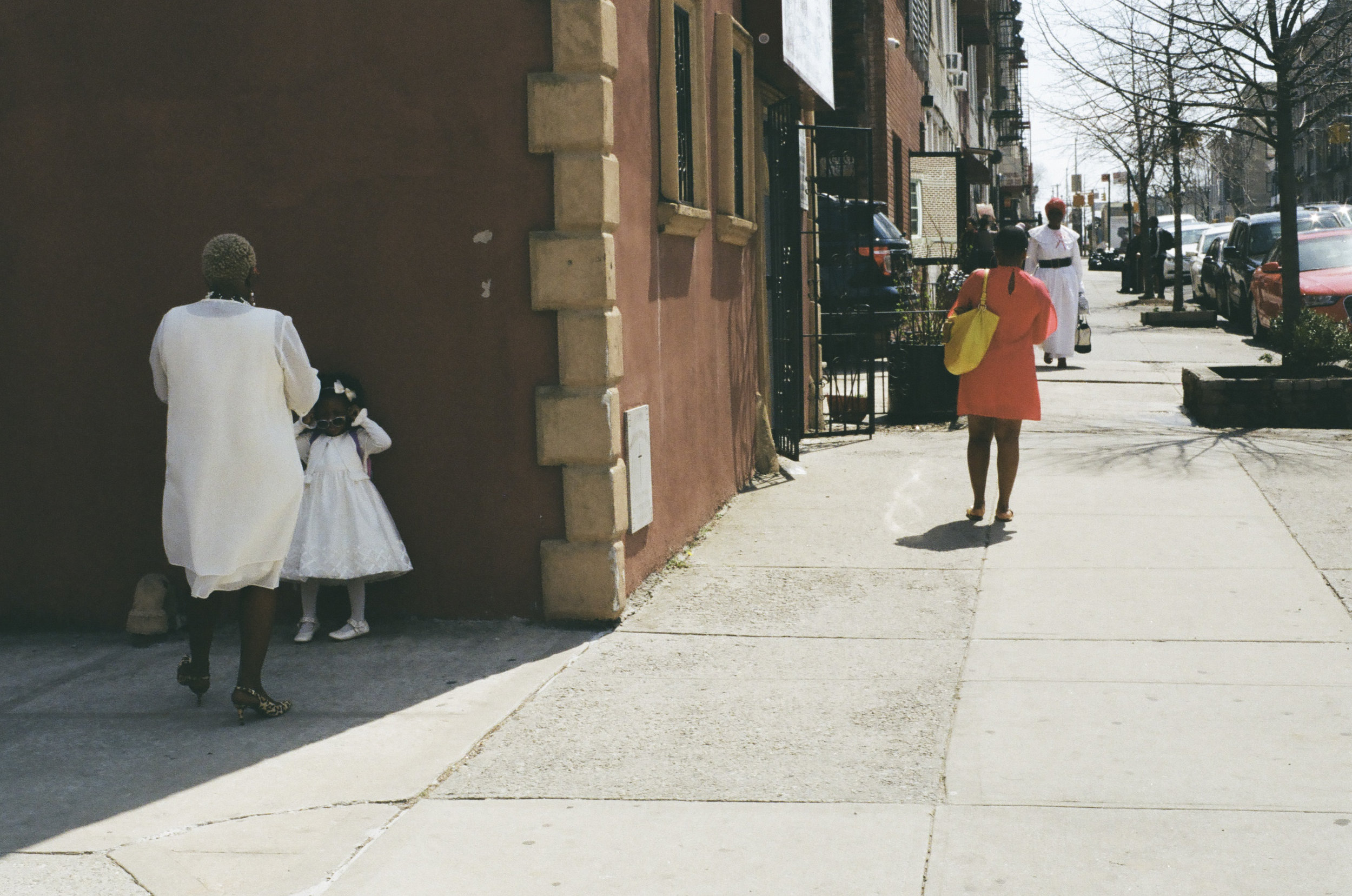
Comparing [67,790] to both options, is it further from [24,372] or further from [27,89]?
[27,89]

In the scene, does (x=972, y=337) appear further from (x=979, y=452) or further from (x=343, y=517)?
(x=343, y=517)

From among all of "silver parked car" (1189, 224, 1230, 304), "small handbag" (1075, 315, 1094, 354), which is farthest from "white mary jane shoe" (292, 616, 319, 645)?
"silver parked car" (1189, 224, 1230, 304)

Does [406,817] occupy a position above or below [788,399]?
below

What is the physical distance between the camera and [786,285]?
1168 centimetres

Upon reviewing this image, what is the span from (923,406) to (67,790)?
9684 millimetres

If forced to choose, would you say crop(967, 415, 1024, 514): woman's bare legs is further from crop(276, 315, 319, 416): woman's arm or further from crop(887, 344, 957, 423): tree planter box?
crop(276, 315, 319, 416): woman's arm

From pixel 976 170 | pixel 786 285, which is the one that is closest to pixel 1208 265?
pixel 976 170

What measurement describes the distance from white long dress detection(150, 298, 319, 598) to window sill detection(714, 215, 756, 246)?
14.6 feet

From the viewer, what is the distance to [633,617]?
6914 millimetres

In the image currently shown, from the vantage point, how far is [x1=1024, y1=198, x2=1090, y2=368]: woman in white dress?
54.9ft

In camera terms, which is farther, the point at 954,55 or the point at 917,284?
the point at 954,55

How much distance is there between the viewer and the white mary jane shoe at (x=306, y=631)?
6.62 m

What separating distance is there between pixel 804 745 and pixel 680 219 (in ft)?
12.1

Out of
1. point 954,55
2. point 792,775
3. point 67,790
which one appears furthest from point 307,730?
point 954,55
